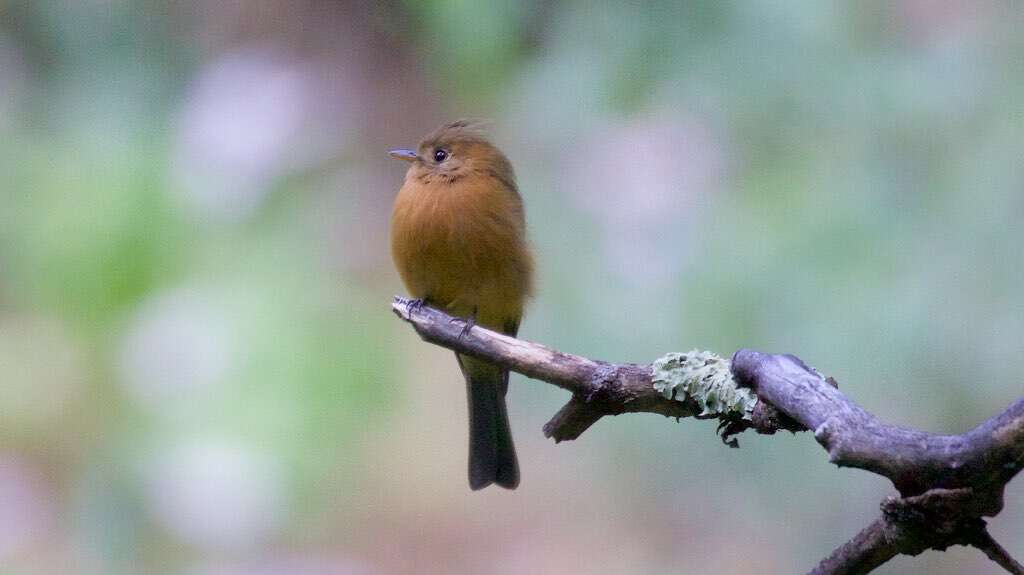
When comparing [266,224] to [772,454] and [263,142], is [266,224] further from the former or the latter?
[772,454]

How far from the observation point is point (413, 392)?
5.57 metres

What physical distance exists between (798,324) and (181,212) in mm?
2488

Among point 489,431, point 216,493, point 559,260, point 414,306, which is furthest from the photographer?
point 216,493

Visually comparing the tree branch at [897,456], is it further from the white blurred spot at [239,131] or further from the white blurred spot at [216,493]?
the white blurred spot at [239,131]

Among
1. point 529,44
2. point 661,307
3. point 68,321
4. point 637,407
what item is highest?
point 529,44

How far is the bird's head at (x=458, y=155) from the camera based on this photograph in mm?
4016

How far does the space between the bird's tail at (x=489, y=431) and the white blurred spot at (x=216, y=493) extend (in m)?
0.94

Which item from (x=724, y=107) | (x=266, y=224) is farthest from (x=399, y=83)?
(x=724, y=107)

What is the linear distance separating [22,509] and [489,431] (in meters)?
2.59

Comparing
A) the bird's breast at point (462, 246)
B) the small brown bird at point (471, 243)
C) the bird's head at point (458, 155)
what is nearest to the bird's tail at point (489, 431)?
the small brown bird at point (471, 243)

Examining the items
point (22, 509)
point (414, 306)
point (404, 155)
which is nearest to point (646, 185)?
point (404, 155)

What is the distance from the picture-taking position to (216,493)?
4707mm

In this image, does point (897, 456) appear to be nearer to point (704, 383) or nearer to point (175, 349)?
point (704, 383)

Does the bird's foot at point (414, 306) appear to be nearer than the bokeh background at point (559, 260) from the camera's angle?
Yes
